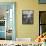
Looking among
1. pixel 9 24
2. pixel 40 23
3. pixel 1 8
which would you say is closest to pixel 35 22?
pixel 40 23

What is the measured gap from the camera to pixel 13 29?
5.71 m

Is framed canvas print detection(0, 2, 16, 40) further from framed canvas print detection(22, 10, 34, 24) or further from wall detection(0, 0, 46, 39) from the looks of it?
framed canvas print detection(22, 10, 34, 24)

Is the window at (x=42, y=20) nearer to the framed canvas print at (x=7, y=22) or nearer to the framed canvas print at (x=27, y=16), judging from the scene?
the framed canvas print at (x=27, y=16)

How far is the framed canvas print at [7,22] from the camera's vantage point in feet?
18.6

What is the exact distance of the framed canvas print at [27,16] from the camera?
5.65 metres

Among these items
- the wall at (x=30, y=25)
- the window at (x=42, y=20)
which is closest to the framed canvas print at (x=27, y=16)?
the wall at (x=30, y=25)

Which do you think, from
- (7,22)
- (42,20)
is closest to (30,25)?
(42,20)

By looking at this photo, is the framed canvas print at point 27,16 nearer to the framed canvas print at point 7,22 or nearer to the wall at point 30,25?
the wall at point 30,25

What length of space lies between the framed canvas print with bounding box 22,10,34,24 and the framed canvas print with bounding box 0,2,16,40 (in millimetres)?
421

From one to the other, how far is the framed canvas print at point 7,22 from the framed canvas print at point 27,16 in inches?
16.6

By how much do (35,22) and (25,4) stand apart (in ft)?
2.64

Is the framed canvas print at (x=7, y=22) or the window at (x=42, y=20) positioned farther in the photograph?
the framed canvas print at (x=7, y=22)

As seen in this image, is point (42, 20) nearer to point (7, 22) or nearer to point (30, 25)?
point (30, 25)

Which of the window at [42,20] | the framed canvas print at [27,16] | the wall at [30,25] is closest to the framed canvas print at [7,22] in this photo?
the wall at [30,25]
